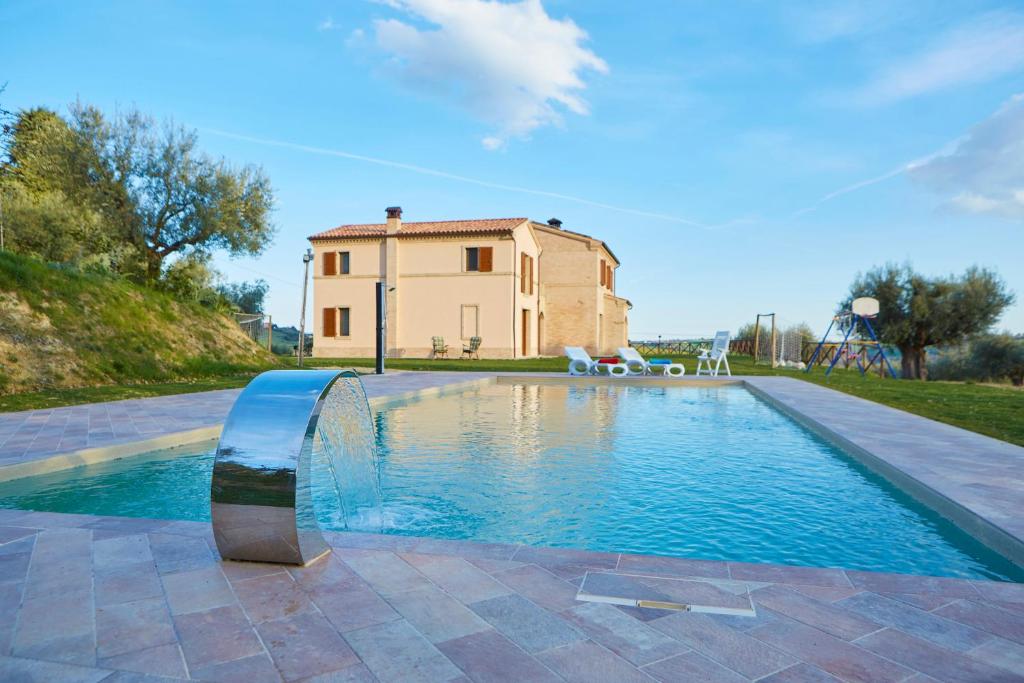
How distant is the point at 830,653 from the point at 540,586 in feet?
3.43

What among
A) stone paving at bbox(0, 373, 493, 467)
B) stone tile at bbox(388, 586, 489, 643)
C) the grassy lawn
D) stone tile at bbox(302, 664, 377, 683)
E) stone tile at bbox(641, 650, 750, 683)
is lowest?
stone tile at bbox(302, 664, 377, 683)

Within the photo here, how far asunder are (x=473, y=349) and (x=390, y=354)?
426cm

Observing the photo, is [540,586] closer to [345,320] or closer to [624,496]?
[624,496]

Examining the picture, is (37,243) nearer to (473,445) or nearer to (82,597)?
(473,445)

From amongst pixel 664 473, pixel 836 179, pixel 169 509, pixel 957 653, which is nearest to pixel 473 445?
pixel 664 473

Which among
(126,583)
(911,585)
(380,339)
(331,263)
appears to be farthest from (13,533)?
(331,263)

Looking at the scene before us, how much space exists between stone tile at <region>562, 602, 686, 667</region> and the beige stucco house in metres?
23.2

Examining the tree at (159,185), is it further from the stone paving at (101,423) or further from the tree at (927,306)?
the tree at (927,306)

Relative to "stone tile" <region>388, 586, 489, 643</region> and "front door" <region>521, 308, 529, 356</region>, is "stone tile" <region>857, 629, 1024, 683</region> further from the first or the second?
"front door" <region>521, 308, 529, 356</region>

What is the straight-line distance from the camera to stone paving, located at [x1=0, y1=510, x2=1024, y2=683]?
70.4 inches

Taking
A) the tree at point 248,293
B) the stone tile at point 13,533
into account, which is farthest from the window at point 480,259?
the stone tile at point 13,533

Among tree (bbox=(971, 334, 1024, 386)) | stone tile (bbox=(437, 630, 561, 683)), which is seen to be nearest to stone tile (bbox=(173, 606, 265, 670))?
stone tile (bbox=(437, 630, 561, 683))

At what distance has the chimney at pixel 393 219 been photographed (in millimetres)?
26797

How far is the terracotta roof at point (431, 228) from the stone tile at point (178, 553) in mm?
22925
